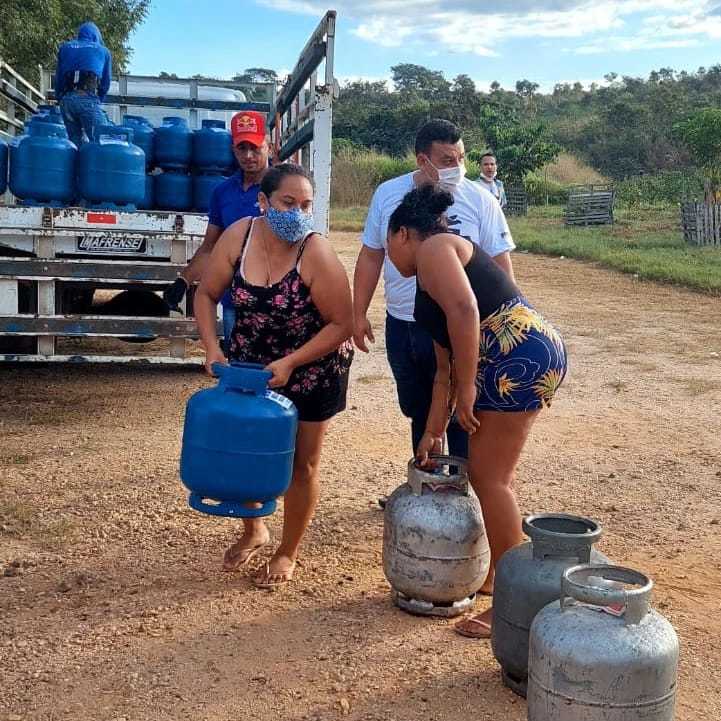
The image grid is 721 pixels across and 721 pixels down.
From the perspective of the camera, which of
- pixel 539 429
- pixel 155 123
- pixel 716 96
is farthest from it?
pixel 716 96

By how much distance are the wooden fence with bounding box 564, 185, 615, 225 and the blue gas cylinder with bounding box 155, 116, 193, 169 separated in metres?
20.7

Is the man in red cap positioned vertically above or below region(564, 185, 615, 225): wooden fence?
Result: below

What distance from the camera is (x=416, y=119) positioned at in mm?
44906

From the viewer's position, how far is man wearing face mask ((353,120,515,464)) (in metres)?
4.09

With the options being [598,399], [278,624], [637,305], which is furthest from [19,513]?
[637,305]

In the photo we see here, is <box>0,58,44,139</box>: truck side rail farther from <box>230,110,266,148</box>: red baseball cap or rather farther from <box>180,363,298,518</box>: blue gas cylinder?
<box>180,363,298,518</box>: blue gas cylinder

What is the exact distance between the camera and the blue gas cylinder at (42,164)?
6473 millimetres

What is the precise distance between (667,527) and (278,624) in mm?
2154

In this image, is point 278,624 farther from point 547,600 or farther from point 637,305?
point 637,305

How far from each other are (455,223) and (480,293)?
32.8 inches

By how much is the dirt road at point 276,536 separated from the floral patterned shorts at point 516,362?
90 centimetres

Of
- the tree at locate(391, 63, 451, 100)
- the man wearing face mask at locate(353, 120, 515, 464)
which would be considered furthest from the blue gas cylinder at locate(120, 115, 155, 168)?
the tree at locate(391, 63, 451, 100)

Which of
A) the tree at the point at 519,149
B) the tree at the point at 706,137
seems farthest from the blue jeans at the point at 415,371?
the tree at the point at 519,149

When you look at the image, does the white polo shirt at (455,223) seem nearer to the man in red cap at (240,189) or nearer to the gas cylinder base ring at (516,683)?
the man in red cap at (240,189)
